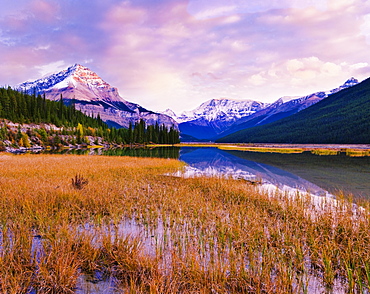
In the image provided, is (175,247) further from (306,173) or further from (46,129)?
(46,129)

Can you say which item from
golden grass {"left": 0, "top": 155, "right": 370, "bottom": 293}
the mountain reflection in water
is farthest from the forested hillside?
golden grass {"left": 0, "top": 155, "right": 370, "bottom": 293}

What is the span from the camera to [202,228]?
942 centimetres

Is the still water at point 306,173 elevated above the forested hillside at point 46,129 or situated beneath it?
situated beneath

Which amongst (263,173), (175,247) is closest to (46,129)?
(263,173)

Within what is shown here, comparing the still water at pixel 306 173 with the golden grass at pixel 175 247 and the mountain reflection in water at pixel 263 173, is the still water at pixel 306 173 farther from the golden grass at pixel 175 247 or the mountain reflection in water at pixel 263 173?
the golden grass at pixel 175 247

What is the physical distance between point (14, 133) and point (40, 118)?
3601cm

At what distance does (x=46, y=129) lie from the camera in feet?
398

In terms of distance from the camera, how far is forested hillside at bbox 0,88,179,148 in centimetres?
9738

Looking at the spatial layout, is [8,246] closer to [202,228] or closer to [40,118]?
[202,228]

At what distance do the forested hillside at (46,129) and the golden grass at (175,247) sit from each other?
296 ft

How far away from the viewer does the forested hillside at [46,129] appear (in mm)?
97375

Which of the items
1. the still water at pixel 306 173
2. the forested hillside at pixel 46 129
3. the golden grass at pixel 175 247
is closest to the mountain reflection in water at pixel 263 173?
the still water at pixel 306 173

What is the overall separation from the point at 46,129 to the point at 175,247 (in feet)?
453

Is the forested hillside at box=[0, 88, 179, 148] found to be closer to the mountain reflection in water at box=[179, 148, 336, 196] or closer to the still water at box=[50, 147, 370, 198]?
the mountain reflection in water at box=[179, 148, 336, 196]
